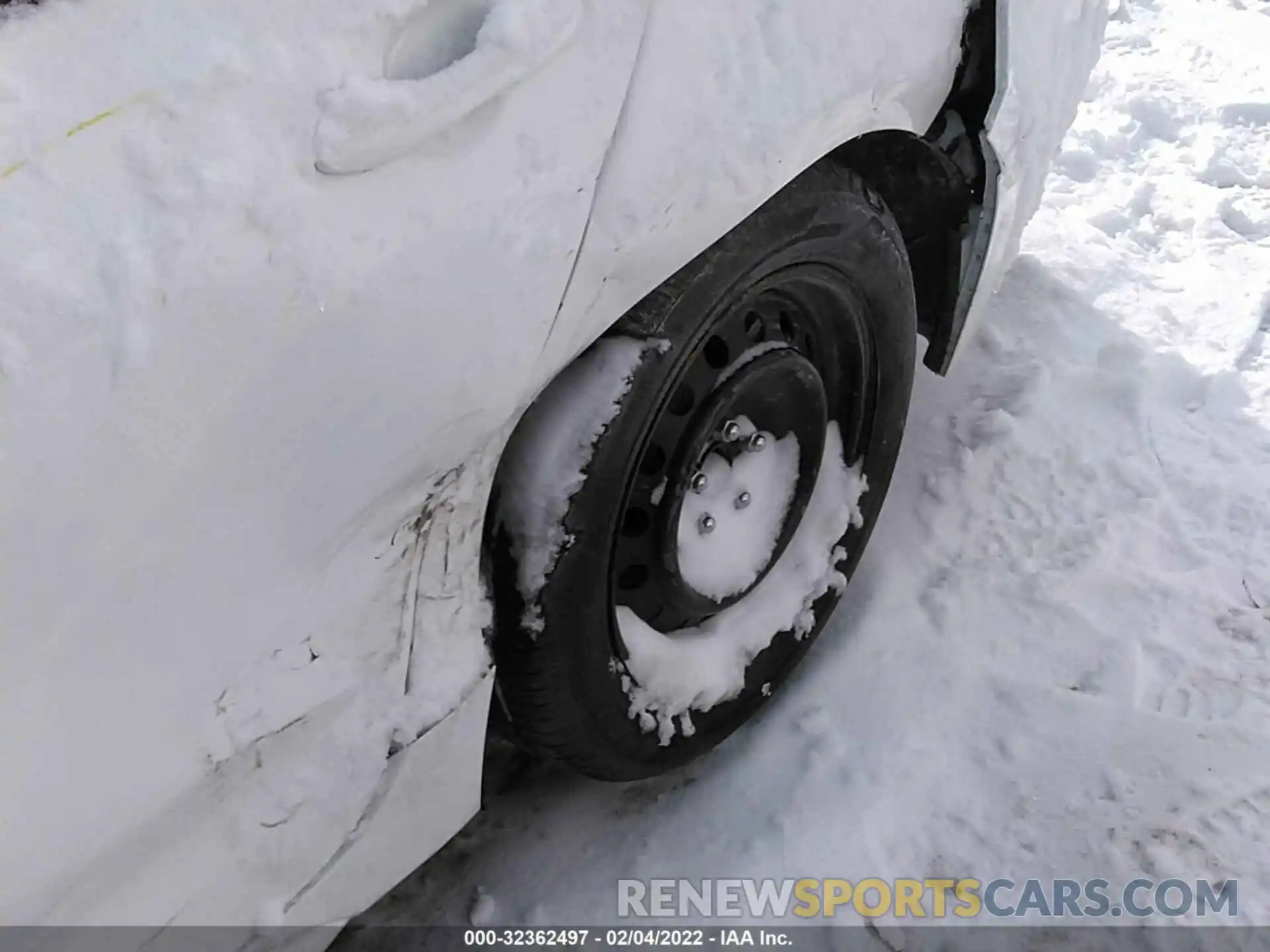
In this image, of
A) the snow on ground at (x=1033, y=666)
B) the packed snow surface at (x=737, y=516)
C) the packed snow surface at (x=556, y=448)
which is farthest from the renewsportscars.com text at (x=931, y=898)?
the packed snow surface at (x=556, y=448)

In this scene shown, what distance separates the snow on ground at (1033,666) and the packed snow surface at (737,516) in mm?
426

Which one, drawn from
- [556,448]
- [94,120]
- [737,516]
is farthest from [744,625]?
[94,120]

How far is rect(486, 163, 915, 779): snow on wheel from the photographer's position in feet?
4.78

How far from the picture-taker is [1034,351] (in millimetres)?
2961

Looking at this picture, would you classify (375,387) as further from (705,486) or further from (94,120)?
(705,486)

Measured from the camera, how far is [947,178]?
1982 mm

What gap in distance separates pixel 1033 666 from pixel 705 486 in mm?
920

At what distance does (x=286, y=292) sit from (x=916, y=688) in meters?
1.58

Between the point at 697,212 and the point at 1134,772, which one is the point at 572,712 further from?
the point at 1134,772

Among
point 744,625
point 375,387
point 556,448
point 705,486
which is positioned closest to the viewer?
point 375,387

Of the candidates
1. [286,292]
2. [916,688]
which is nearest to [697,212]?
[286,292]

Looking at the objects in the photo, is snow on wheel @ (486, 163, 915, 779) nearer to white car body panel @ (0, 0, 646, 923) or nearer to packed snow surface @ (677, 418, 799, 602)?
packed snow surface @ (677, 418, 799, 602)

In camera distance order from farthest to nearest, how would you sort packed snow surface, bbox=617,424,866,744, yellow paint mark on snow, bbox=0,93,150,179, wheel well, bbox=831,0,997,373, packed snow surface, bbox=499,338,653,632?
wheel well, bbox=831,0,997,373, packed snow surface, bbox=617,424,866,744, packed snow surface, bbox=499,338,653,632, yellow paint mark on snow, bbox=0,93,150,179

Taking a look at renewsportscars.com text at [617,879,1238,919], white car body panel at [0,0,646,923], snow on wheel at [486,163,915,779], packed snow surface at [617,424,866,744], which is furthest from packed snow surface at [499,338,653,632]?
renewsportscars.com text at [617,879,1238,919]
